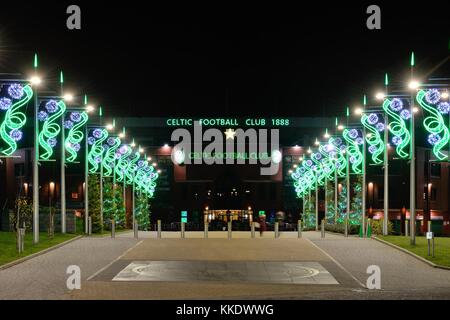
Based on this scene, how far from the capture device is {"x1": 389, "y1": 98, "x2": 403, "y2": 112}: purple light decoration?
37781 millimetres

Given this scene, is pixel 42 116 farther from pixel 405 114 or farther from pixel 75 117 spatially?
pixel 405 114

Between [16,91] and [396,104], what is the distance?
55.2 ft

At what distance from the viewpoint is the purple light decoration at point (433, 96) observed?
3344cm

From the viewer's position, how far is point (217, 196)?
13438 centimetres

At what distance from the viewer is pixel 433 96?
1321 inches

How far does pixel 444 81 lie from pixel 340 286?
14.5 meters

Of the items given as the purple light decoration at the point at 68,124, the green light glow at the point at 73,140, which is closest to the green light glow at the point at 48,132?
the green light glow at the point at 73,140

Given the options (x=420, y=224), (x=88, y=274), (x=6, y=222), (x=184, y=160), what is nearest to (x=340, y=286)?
(x=88, y=274)

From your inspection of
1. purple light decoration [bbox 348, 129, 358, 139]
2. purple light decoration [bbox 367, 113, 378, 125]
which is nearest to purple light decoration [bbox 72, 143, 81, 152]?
purple light decoration [bbox 367, 113, 378, 125]

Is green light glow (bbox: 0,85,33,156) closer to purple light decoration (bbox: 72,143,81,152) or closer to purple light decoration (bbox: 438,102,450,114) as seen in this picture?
purple light decoration (bbox: 72,143,81,152)

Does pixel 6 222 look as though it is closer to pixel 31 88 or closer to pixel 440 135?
pixel 31 88

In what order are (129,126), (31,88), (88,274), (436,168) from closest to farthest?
(88,274), (31,88), (436,168), (129,126)

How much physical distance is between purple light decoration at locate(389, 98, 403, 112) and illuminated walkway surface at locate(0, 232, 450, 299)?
623 cm

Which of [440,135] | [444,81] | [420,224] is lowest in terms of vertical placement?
[420,224]
